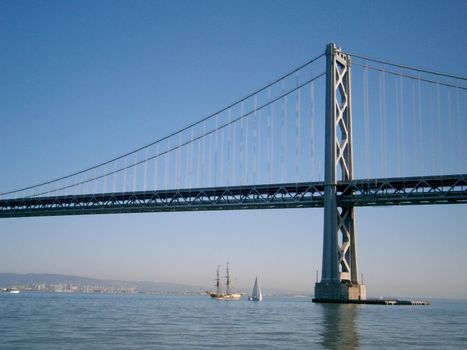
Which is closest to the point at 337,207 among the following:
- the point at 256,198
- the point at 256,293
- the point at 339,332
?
the point at 256,198

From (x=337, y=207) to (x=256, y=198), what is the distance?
32.5ft

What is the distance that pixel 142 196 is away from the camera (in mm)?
75688

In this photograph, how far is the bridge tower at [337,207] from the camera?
59.0 m

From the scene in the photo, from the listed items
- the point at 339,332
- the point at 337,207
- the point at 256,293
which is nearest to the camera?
the point at 339,332

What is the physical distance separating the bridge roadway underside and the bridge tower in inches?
73.3

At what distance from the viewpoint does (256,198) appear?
67.9 m

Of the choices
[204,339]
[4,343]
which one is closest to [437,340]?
[204,339]

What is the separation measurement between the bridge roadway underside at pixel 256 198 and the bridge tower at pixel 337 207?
1862 mm

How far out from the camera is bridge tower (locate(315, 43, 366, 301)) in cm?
5903

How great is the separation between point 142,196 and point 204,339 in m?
49.6

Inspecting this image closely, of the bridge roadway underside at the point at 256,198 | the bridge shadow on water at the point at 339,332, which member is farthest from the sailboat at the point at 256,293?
the bridge shadow on water at the point at 339,332

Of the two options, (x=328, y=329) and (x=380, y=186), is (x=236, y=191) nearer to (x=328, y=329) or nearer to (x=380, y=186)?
(x=380, y=186)

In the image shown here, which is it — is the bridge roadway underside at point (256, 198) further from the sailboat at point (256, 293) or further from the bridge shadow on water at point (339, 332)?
the sailboat at point (256, 293)

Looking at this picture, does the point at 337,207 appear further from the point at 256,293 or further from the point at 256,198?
the point at 256,293
